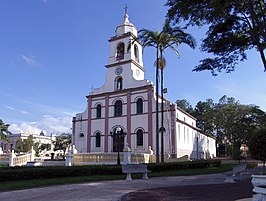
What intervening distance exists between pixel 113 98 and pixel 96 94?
118 inches

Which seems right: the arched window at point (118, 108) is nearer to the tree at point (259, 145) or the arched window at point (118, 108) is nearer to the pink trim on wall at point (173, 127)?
the pink trim on wall at point (173, 127)

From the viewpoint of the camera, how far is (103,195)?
899 centimetres

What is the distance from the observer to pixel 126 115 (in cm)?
3584

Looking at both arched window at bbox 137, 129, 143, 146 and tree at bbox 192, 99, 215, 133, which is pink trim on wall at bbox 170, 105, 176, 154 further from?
tree at bbox 192, 99, 215, 133

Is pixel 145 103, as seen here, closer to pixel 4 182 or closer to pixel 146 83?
pixel 146 83

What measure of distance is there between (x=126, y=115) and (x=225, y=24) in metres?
22.7

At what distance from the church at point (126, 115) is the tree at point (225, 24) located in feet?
56.7

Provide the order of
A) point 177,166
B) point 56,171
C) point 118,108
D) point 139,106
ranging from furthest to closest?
1. point 118,108
2. point 139,106
3. point 177,166
4. point 56,171

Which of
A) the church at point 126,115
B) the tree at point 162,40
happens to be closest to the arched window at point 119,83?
the church at point 126,115

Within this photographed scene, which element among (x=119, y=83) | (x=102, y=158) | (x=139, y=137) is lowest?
(x=102, y=158)

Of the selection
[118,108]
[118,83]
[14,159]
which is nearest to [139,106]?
[118,108]

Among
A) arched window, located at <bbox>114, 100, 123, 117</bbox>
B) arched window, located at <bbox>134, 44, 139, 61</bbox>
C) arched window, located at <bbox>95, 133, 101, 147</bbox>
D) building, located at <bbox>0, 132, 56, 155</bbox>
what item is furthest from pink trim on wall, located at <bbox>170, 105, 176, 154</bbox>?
building, located at <bbox>0, 132, 56, 155</bbox>

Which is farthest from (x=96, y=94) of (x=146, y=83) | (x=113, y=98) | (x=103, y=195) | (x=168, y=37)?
(x=103, y=195)

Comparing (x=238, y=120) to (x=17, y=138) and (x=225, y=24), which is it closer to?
(x=225, y=24)
